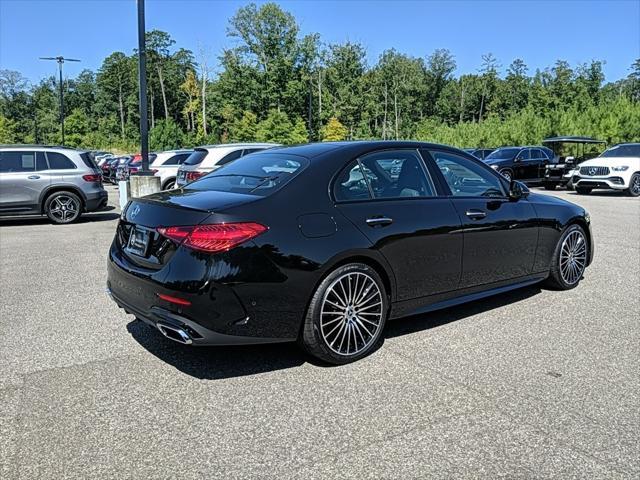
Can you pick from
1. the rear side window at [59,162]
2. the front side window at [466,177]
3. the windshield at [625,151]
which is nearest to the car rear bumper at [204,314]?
the front side window at [466,177]

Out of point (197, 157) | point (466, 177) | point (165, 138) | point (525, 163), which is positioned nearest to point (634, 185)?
point (525, 163)

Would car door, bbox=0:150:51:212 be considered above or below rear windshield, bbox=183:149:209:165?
below

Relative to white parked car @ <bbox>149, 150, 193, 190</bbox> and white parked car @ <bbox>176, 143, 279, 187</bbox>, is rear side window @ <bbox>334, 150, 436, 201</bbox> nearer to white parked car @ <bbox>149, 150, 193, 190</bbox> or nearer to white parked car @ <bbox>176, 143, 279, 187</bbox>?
white parked car @ <bbox>176, 143, 279, 187</bbox>

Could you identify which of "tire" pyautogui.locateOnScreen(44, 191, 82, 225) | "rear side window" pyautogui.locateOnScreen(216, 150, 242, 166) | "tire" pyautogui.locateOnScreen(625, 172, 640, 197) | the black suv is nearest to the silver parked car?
"tire" pyautogui.locateOnScreen(44, 191, 82, 225)

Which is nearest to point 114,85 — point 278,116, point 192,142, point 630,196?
point 192,142

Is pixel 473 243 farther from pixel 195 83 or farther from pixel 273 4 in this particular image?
pixel 195 83

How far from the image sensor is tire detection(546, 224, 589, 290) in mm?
5844

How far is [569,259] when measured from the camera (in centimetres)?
599

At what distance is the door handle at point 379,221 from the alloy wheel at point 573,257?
2608 mm

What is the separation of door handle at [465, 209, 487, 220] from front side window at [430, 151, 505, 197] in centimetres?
17

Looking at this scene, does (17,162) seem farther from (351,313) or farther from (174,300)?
(351,313)

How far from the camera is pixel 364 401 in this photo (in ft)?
11.3

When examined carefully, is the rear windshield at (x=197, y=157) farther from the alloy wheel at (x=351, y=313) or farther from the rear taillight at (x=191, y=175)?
the alloy wheel at (x=351, y=313)

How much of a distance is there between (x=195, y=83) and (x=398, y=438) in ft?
280
